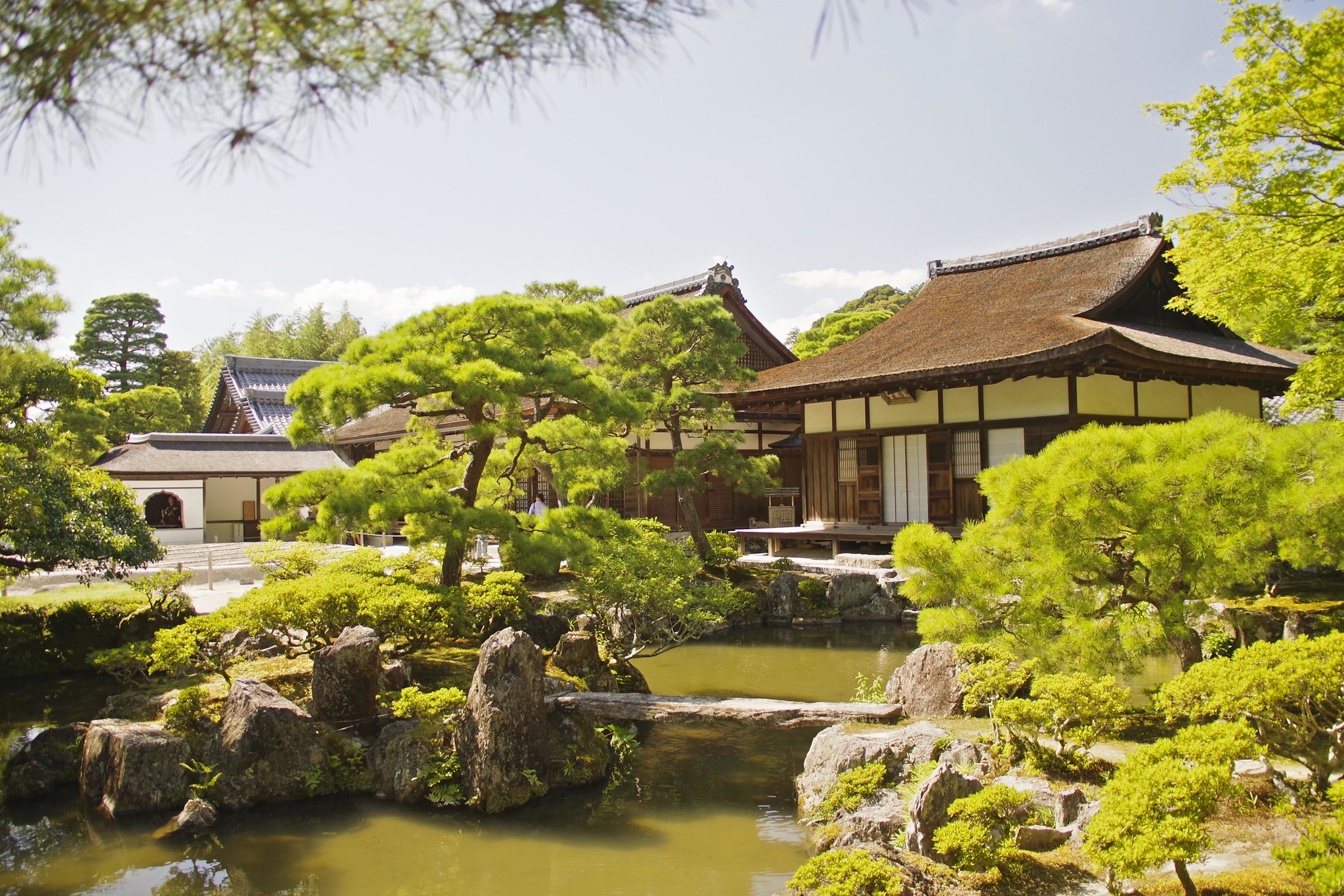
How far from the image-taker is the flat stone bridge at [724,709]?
25.1ft

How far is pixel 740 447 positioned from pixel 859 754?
15475 mm

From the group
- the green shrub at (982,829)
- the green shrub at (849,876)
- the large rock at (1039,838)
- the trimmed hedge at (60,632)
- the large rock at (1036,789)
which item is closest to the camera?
the green shrub at (849,876)

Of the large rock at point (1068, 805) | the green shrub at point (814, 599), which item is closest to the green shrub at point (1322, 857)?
the large rock at point (1068, 805)

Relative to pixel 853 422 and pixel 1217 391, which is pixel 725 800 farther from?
pixel 1217 391

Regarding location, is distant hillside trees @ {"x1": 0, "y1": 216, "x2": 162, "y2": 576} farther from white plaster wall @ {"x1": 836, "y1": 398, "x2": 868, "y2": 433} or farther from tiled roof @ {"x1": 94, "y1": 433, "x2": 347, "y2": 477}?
white plaster wall @ {"x1": 836, "y1": 398, "x2": 868, "y2": 433}

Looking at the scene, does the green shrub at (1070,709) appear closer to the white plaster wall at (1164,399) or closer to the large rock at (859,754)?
the large rock at (859,754)

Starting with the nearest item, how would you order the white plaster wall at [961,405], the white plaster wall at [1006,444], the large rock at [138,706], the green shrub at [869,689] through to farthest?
the large rock at [138,706]
the green shrub at [869,689]
the white plaster wall at [1006,444]
the white plaster wall at [961,405]

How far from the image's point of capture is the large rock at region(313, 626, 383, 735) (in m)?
7.77

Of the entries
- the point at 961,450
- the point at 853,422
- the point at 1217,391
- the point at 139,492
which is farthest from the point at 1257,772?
the point at 139,492

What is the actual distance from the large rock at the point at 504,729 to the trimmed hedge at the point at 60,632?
20.1 feet

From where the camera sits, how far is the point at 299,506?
9367 mm

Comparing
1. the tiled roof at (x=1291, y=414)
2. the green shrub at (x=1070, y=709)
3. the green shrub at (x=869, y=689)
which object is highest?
the tiled roof at (x=1291, y=414)

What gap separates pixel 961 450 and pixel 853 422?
2326 mm

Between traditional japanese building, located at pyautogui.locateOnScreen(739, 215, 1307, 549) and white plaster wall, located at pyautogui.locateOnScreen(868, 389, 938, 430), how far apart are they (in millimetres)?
27
